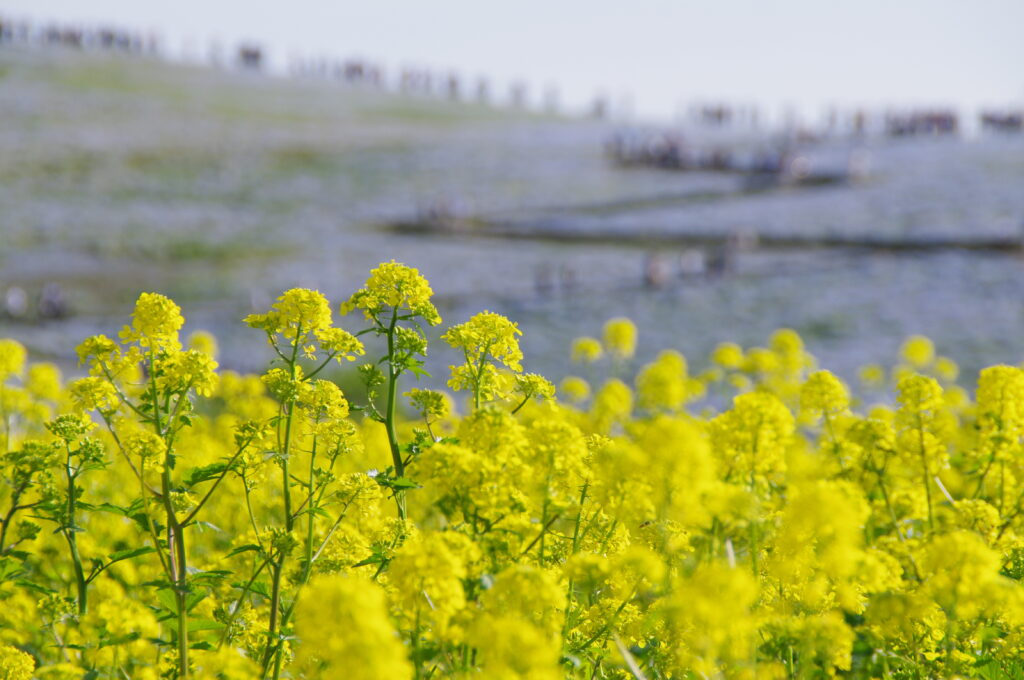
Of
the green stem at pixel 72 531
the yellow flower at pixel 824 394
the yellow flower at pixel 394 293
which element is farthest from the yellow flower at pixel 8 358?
the yellow flower at pixel 824 394

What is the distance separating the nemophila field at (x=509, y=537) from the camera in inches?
91.0

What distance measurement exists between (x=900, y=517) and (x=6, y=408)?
14.6ft

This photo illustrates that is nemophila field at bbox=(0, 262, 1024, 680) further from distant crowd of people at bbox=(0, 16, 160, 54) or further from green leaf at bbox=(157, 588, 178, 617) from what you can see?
distant crowd of people at bbox=(0, 16, 160, 54)

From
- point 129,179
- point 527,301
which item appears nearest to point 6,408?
point 527,301

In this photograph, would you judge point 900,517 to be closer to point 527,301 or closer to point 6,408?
point 6,408

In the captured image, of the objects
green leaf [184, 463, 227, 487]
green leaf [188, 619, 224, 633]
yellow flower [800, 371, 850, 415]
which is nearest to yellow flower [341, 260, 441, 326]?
green leaf [184, 463, 227, 487]

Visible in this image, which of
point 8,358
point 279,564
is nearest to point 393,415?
point 279,564

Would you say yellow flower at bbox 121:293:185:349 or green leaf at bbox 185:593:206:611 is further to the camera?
yellow flower at bbox 121:293:185:349

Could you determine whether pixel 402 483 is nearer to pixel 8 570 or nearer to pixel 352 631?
pixel 352 631

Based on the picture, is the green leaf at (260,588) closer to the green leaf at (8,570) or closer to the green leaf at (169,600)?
the green leaf at (169,600)

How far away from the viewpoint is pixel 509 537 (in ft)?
9.13

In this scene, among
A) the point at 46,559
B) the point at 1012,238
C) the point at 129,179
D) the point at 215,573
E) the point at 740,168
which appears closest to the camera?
the point at 215,573

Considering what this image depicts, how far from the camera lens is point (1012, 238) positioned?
27.1 metres

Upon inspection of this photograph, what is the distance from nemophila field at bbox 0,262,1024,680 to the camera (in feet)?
7.58
